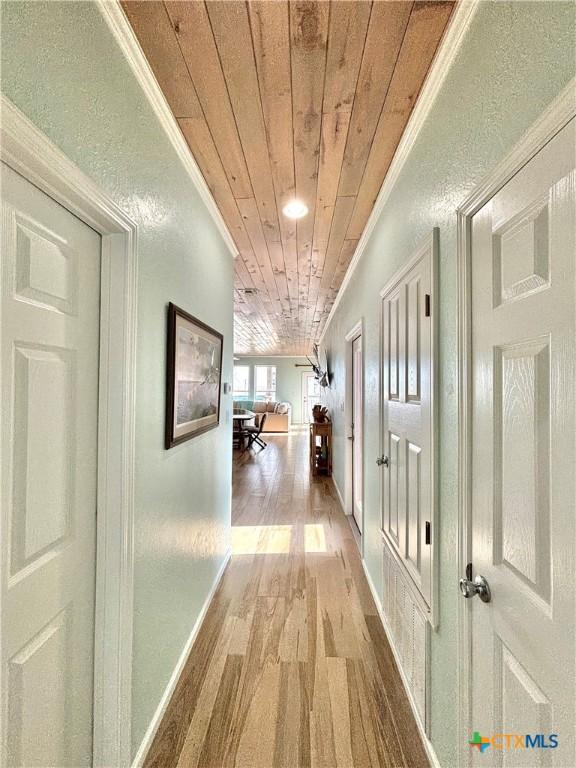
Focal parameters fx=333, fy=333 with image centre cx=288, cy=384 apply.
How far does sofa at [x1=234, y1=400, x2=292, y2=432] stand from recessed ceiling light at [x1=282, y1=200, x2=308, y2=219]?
8.73 meters

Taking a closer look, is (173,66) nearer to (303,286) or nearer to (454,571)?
(454,571)

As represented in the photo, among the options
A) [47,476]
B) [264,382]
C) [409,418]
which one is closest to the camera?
[47,476]

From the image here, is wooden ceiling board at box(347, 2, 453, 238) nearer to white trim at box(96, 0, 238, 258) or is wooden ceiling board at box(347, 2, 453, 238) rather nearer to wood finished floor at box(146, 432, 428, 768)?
white trim at box(96, 0, 238, 258)

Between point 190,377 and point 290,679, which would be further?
point 190,377

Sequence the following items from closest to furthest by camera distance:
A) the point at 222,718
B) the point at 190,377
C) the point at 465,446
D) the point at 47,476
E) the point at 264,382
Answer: the point at 47,476, the point at 465,446, the point at 222,718, the point at 190,377, the point at 264,382

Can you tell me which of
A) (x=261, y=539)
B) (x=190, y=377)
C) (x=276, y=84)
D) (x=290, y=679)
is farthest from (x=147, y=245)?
(x=261, y=539)

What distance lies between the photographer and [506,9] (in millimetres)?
823

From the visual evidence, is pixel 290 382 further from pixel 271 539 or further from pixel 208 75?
pixel 208 75

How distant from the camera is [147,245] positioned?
129cm

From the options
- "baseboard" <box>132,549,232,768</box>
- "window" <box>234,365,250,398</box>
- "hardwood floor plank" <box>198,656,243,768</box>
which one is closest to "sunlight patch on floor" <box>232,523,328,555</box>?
"baseboard" <box>132,549,232,768</box>

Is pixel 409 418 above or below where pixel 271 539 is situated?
above

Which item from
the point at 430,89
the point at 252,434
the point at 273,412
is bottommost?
the point at 252,434

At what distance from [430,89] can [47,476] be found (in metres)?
1.81

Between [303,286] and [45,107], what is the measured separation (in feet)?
10.7
